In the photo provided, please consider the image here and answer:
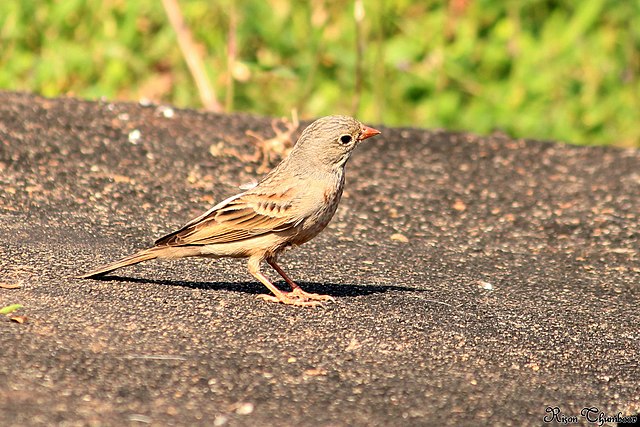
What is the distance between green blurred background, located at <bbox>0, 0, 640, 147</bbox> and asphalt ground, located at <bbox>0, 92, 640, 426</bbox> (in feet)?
6.72

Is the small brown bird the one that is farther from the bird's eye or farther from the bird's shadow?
the bird's shadow

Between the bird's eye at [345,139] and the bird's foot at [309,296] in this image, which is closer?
the bird's foot at [309,296]

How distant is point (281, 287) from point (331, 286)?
27 centimetres

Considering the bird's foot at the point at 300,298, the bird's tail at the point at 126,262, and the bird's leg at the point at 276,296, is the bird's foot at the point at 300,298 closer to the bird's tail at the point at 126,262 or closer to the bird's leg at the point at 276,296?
the bird's leg at the point at 276,296

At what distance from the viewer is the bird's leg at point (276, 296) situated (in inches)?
210

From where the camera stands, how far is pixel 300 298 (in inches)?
213

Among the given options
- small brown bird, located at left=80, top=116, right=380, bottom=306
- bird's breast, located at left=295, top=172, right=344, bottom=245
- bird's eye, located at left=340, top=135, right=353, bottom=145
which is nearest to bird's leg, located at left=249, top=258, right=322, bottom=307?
small brown bird, located at left=80, top=116, right=380, bottom=306

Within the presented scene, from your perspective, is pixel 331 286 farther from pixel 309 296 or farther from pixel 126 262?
pixel 126 262

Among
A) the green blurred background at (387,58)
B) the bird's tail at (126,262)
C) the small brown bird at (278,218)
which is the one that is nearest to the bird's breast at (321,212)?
the small brown bird at (278,218)

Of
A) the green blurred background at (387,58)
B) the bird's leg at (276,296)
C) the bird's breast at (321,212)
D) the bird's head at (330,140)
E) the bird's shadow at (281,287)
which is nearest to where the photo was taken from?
the bird's leg at (276,296)

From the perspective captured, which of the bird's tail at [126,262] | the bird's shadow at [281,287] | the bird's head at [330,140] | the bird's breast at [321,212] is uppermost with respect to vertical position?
the bird's head at [330,140]

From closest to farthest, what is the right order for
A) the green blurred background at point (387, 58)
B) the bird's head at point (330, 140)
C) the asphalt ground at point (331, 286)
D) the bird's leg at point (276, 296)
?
1. the asphalt ground at point (331, 286)
2. the bird's leg at point (276, 296)
3. the bird's head at point (330, 140)
4. the green blurred background at point (387, 58)

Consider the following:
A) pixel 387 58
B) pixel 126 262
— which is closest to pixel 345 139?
pixel 126 262

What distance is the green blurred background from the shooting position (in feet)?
34.6
